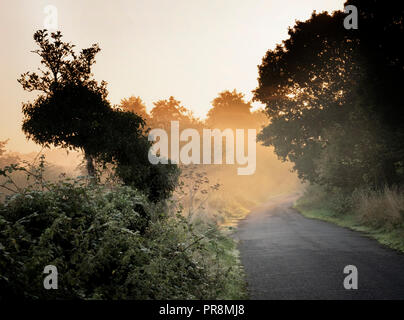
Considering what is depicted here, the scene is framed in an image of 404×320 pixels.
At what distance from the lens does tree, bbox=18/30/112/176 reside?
1192 cm

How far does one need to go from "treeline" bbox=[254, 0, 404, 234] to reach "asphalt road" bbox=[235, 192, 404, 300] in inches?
128

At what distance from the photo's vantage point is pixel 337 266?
7855mm

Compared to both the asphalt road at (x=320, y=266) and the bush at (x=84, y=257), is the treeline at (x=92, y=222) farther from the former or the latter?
the asphalt road at (x=320, y=266)

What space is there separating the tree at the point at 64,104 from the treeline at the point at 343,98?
12092 mm

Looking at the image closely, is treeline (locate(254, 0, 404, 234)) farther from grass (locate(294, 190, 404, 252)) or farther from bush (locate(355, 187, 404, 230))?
grass (locate(294, 190, 404, 252))

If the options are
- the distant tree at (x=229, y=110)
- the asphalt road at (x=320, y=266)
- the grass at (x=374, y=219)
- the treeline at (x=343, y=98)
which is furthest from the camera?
the distant tree at (x=229, y=110)

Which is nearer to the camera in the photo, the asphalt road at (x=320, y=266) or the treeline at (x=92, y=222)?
the treeline at (x=92, y=222)

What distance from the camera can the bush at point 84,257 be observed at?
4.09 m

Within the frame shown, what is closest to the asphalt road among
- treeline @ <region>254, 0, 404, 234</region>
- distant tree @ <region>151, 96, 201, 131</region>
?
treeline @ <region>254, 0, 404, 234</region>

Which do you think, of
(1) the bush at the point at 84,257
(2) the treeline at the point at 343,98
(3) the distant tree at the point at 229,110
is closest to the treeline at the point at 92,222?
(1) the bush at the point at 84,257

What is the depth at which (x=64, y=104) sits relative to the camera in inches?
472
